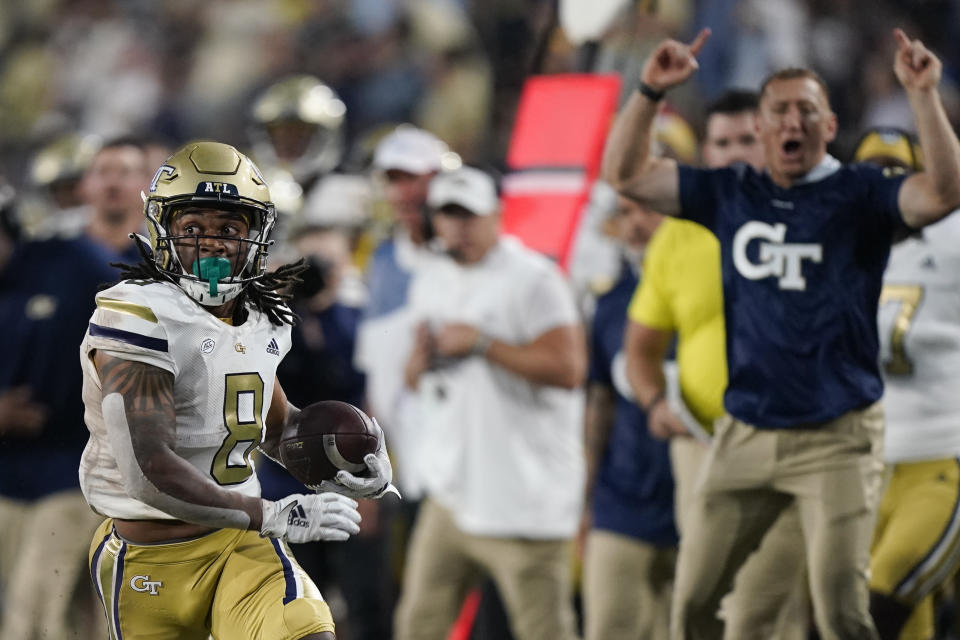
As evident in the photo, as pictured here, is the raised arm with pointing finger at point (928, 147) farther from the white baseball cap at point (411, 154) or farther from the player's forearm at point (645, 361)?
the white baseball cap at point (411, 154)

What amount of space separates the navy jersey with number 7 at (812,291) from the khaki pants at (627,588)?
1.21 metres

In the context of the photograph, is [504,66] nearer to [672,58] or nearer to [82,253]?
[82,253]

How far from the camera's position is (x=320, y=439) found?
3.47 m

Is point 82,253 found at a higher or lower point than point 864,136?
lower

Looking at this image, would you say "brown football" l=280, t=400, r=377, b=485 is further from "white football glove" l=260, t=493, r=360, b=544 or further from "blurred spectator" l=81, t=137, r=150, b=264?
"blurred spectator" l=81, t=137, r=150, b=264

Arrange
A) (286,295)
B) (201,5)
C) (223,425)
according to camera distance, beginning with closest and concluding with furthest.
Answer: (223,425)
(286,295)
(201,5)

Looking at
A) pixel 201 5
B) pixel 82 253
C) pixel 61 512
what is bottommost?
pixel 61 512

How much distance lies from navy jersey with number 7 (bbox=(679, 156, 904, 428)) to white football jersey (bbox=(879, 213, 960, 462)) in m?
0.66

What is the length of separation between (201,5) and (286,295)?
9.92m

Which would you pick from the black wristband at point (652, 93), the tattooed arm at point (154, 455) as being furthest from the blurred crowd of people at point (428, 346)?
the tattooed arm at point (154, 455)

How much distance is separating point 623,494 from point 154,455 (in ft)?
8.67

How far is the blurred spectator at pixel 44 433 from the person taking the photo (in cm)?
542

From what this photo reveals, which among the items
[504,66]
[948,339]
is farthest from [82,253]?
[504,66]

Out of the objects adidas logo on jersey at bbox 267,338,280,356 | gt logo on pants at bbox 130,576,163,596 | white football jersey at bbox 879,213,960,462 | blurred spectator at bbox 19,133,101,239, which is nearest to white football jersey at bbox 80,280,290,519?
adidas logo on jersey at bbox 267,338,280,356
